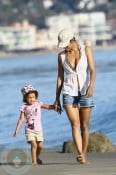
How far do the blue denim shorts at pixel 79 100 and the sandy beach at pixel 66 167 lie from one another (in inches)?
19.5

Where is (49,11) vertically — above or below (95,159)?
below

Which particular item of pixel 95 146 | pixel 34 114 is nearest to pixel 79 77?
pixel 34 114

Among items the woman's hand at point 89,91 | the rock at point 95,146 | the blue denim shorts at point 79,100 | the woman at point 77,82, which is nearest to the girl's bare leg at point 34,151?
the woman at point 77,82

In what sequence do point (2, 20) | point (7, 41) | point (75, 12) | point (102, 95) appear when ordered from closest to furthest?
point (102, 95), point (7, 41), point (2, 20), point (75, 12)

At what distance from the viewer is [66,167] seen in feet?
28.6

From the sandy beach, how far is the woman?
0.59 feet

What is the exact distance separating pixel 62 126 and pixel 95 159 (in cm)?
1124

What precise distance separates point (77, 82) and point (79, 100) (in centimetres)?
15

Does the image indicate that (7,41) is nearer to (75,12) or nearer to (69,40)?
(75,12)

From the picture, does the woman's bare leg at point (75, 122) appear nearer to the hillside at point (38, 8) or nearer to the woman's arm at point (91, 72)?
the woman's arm at point (91, 72)

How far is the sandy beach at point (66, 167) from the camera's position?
8336mm

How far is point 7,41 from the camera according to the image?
13462 cm

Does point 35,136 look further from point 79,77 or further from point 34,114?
point 79,77

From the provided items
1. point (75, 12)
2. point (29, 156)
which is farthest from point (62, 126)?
point (75, 12)
